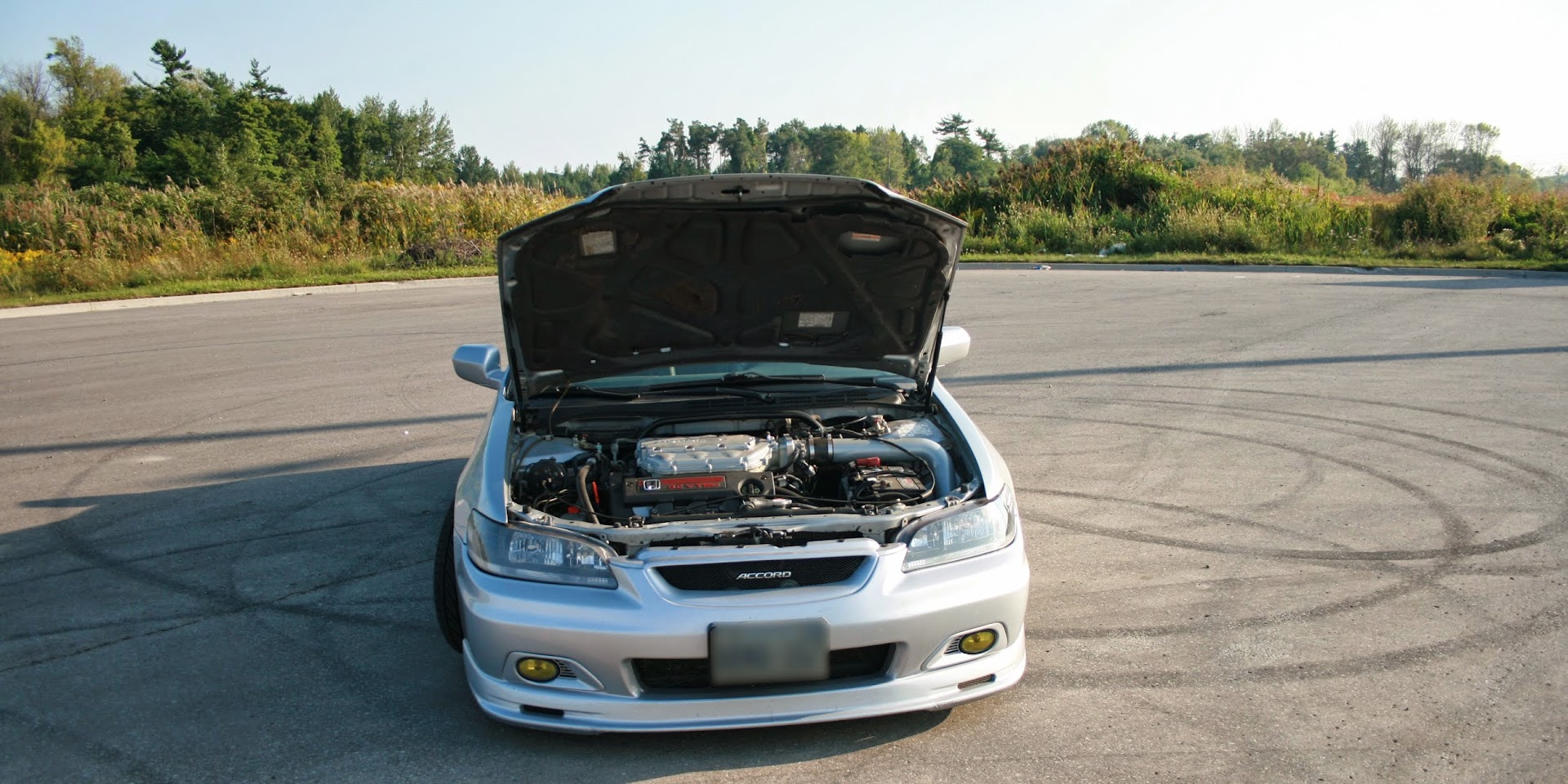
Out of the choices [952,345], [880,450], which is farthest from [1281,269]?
[880,450]

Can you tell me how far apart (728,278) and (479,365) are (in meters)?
1.36

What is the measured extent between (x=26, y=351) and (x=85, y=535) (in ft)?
28.7

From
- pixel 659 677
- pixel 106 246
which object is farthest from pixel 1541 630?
pixel 106 246

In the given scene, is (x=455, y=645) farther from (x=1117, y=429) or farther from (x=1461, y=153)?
(x=1461, y=153)

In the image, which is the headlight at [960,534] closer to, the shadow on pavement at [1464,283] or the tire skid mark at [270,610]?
the tire skid mark at [270,610]

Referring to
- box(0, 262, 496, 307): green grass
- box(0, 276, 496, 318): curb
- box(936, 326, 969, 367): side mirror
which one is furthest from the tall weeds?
box(936, 326, 969, 367): side mirror

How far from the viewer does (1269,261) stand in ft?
68.7

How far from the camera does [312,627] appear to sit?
4379 millimetres

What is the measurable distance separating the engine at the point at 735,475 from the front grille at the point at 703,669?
56 centimetres

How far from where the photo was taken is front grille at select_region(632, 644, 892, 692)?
10.5 feet

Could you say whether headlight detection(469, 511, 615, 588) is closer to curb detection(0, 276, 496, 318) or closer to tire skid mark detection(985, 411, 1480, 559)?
tire skid mark detection(985, 411, 1480, 559)

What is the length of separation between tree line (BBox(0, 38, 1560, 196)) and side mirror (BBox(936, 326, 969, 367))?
952 inches

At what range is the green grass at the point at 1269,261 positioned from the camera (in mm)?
19266

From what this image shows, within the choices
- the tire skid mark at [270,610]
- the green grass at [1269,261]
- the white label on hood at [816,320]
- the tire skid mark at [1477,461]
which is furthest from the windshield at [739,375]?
the green grass at [1269,261]
